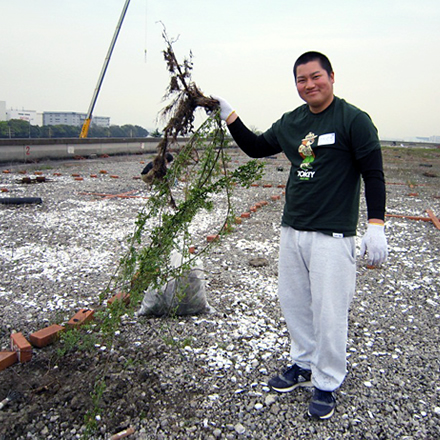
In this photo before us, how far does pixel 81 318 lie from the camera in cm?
363

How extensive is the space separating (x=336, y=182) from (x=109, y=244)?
4.43 m

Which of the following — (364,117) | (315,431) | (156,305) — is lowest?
(315,431)

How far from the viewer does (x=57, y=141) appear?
20312 mm

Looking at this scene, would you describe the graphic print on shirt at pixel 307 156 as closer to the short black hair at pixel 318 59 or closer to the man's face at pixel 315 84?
the man's face at pixel 315 84

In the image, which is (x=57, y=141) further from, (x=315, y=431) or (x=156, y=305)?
(x=315, y=431)

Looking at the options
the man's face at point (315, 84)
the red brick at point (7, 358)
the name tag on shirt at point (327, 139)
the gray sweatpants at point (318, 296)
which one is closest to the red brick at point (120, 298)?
the red brick at point (7, 358)

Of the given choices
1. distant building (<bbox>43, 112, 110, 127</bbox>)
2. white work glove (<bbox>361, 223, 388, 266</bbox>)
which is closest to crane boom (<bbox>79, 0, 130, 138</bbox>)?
distant building (<bbox>43, 112, 110, 127</bbox>)

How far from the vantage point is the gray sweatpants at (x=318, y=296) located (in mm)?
2492

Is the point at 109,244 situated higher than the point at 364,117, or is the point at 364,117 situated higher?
the point at 364,117

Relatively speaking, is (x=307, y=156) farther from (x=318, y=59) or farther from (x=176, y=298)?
(x=176, y=298)

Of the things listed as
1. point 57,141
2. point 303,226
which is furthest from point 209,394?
point 57,141

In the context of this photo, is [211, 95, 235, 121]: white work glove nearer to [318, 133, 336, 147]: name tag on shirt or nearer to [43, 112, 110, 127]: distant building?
[318, 133, 336, 147]: name tag on shirt

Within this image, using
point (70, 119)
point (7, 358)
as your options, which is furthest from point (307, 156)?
point (70, 119)

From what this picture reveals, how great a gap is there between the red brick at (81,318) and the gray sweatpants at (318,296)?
180 centimetres
